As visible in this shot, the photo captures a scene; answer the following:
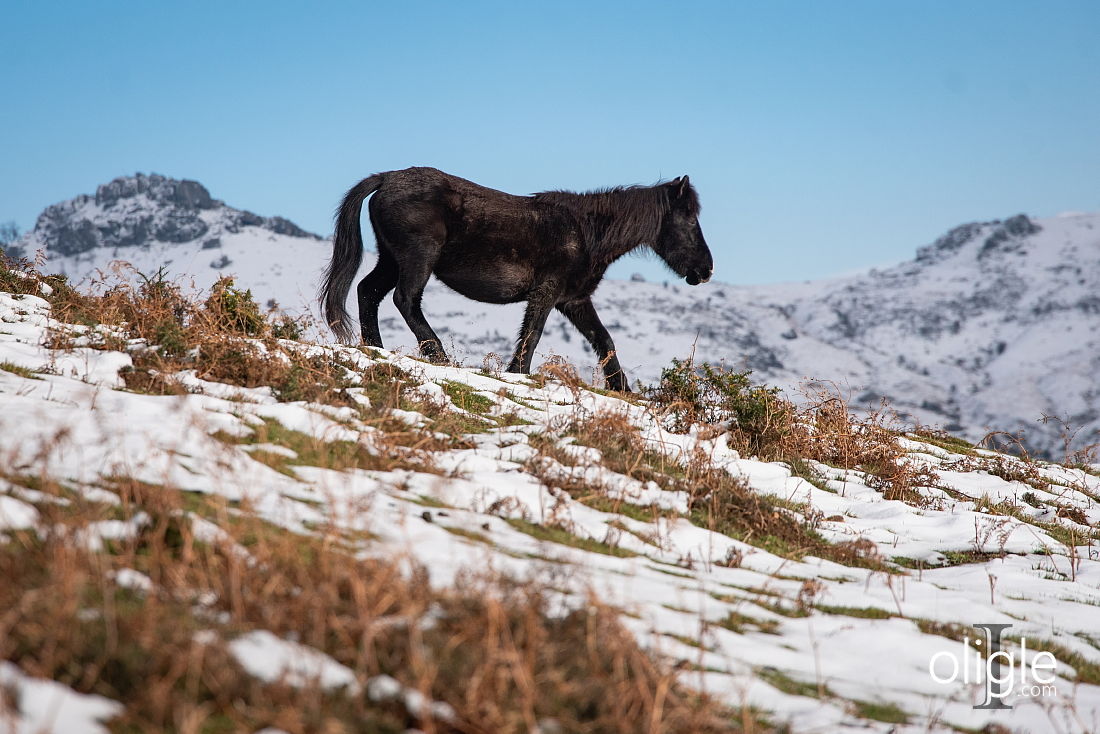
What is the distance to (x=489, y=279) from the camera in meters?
11.1

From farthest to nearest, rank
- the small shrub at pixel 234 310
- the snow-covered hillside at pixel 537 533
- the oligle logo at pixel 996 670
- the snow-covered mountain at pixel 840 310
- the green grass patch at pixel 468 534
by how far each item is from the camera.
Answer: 1. the snow-covered mountain at pixel 840 310
2. the small shrub at pixel 234 310
3. the green grass patch at pixel 468 534
4. the oligle logo at pixel 996 670
5. the snow-covered hillside at pixel 537 533

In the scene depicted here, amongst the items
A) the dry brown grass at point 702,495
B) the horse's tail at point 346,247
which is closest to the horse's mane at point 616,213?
the horse's tail at point 346,247

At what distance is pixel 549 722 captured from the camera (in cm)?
263

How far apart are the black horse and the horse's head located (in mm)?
16

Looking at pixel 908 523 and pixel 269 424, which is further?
pixel 908 523

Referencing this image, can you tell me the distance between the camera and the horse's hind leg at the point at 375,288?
1126 cm

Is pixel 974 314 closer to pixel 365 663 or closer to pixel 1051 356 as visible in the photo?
pixel 1051 356

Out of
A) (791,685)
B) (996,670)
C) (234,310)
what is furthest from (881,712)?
(234,310)

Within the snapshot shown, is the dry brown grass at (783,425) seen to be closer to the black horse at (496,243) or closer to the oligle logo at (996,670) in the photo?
the black horse at (496,243)

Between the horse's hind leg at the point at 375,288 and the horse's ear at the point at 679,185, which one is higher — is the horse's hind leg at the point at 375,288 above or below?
below

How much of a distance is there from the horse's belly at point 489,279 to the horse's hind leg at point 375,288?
2.24 ft

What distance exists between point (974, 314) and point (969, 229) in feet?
124

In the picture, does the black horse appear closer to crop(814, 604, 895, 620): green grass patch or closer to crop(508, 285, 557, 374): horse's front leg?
crop(508, 285, 557, 374): horse's front leg

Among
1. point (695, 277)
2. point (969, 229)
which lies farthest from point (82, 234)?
point (969, 229)
